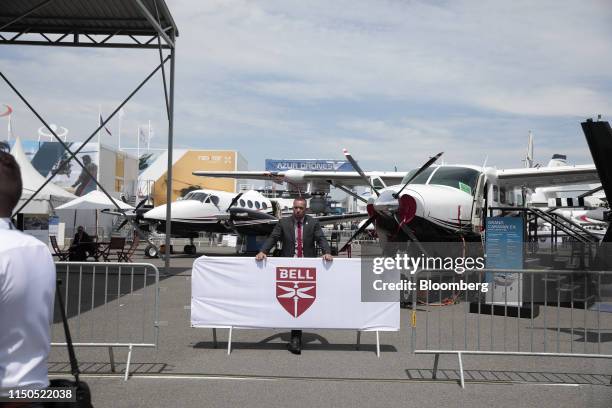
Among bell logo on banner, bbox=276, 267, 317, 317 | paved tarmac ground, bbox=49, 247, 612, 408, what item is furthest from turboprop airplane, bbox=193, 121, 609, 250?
bell logo on banner, bbox=276, 267, 317, 317

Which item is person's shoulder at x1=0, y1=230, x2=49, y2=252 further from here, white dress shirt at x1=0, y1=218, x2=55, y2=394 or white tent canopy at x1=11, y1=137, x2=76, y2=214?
white tent canopy at x1=11, y1=137, x2=76, y2=214

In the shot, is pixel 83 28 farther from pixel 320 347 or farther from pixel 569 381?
pixel 569 381

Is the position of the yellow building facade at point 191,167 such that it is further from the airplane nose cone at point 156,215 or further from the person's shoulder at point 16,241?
the person's shoulder at point 16,241

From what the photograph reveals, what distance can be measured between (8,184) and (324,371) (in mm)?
4437

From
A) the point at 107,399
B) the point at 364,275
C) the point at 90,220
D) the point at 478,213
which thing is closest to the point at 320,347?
the point at 364,275

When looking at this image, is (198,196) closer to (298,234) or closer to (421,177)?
(421,177)

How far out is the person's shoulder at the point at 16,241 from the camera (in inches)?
80.8

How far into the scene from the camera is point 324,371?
5980 mm

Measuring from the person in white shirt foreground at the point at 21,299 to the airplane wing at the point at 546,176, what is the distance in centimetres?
1500

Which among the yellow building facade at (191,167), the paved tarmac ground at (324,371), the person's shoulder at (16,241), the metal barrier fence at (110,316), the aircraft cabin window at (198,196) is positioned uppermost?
the yellow building facade at (191,167)

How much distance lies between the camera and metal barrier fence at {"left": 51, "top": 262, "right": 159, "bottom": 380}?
20.2 feet

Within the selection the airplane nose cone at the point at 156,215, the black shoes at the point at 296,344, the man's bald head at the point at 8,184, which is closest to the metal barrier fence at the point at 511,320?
the black shoes at the point at 296,344

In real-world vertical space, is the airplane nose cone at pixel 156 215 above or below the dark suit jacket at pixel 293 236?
above

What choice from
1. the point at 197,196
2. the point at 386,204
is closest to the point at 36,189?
the point at 197,196
